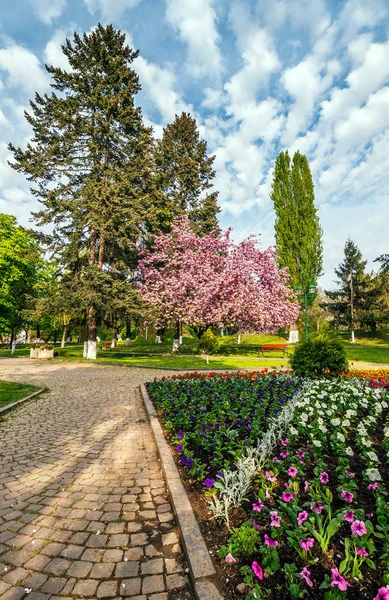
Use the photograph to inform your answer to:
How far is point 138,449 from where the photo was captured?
15.7ft

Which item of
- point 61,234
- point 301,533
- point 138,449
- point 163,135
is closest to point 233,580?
point 301,533

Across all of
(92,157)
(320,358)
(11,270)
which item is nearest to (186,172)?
(92,157)

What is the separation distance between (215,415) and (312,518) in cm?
309

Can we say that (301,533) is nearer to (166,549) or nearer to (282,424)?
(166,549)

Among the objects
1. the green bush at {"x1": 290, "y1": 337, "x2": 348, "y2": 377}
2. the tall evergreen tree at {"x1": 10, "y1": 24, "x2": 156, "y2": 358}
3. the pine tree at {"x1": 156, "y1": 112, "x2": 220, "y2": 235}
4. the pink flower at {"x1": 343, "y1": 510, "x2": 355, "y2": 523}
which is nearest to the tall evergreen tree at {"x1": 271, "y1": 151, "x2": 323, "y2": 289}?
the pine tree at {"x1": 156, "y1": 112, "x2": 220, "y2": 235}

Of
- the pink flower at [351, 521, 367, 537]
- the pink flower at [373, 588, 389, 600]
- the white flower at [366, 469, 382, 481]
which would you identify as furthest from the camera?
the white flower at [366, 469, 382, 481]

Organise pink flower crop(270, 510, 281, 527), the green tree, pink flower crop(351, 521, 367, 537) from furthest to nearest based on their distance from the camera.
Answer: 1. the green tree
2. pink flower crop(270, 510, 281, 527)
3. pink flower crop(351, 521, 367, 537)

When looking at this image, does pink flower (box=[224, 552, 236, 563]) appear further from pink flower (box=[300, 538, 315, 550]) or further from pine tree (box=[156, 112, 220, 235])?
pine tree (box=[156, 112, 220, 235])

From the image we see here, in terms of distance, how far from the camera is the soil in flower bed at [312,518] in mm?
1896

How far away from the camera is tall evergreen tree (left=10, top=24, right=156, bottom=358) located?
19328 millimetres

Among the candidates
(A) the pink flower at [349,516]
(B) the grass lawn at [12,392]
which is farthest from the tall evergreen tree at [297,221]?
(A) the pink flower at [349,516]

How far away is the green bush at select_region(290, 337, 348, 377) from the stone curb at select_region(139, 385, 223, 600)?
616 cm

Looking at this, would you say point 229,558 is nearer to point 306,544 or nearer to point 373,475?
point 306,544

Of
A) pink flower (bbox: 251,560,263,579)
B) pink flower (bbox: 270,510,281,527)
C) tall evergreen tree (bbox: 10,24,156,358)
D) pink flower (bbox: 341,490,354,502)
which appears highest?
tall evergreen tree (bbox: 10,24,156,358)
